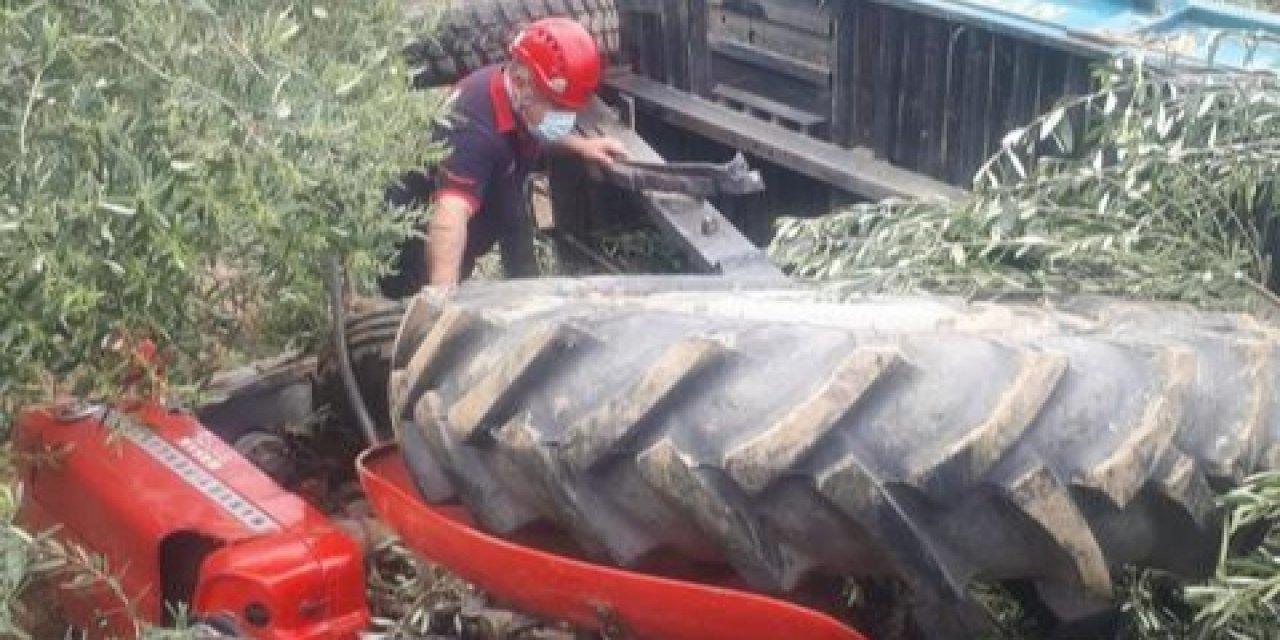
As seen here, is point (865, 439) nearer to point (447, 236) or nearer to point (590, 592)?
point (590, 592)

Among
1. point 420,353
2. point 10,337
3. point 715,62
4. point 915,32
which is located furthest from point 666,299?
point 715,62

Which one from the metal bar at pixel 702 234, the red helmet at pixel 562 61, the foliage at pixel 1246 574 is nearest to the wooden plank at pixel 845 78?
the metal bar at pixel 702 234

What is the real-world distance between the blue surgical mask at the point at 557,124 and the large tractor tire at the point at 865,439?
1.95m

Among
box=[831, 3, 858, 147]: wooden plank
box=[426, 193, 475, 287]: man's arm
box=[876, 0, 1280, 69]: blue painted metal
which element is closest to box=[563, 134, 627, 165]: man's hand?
box=[426, 193, 475, 287]: man's arm

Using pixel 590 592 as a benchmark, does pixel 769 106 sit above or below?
below

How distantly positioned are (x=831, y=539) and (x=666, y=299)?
543mm

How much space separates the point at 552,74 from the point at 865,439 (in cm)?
235

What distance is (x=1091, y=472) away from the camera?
6.72ft

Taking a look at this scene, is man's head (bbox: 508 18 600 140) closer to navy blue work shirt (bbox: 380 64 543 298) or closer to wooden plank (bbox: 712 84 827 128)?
navy blue work shirt (bbox: 380 64 543 298)

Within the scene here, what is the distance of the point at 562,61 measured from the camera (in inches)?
165

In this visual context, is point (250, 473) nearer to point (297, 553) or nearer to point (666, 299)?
point (297, 553)

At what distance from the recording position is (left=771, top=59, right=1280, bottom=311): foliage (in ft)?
9.21

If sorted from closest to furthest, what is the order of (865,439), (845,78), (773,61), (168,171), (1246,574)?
1. (865,439)
2. (1246,574)
3. (168,171)
4. (845,78)
5. (773,61)

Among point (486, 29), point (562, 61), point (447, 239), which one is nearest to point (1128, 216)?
point (562, 61)
